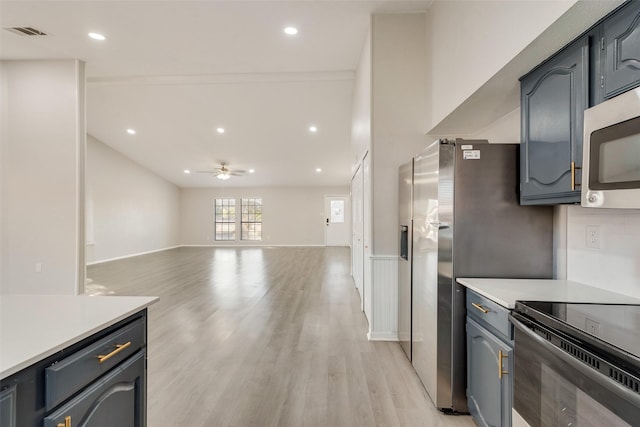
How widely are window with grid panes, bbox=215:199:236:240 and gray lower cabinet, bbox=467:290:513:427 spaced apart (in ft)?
37.4

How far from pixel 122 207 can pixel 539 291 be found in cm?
1014

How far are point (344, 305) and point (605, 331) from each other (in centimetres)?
343

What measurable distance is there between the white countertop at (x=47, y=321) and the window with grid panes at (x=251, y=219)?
10.9m

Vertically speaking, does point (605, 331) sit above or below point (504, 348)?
above

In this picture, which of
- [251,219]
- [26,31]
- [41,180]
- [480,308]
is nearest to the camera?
[480,308]

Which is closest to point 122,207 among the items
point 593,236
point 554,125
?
point 554,125

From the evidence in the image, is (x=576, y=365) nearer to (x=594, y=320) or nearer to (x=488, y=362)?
(x=594, y=320)

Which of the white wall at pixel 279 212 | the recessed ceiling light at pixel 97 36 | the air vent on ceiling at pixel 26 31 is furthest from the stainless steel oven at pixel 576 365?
the white wall at pixel 279 212

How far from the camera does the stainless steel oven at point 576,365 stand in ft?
2.84

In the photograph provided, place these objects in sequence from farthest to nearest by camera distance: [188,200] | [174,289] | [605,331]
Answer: [188,200] < [174,289] < [605,331]

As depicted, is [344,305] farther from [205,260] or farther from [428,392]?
[205,260]

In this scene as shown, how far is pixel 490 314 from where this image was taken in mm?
1622

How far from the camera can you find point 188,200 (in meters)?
12.4

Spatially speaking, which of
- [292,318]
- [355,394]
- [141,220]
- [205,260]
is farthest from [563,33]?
[141,220]
